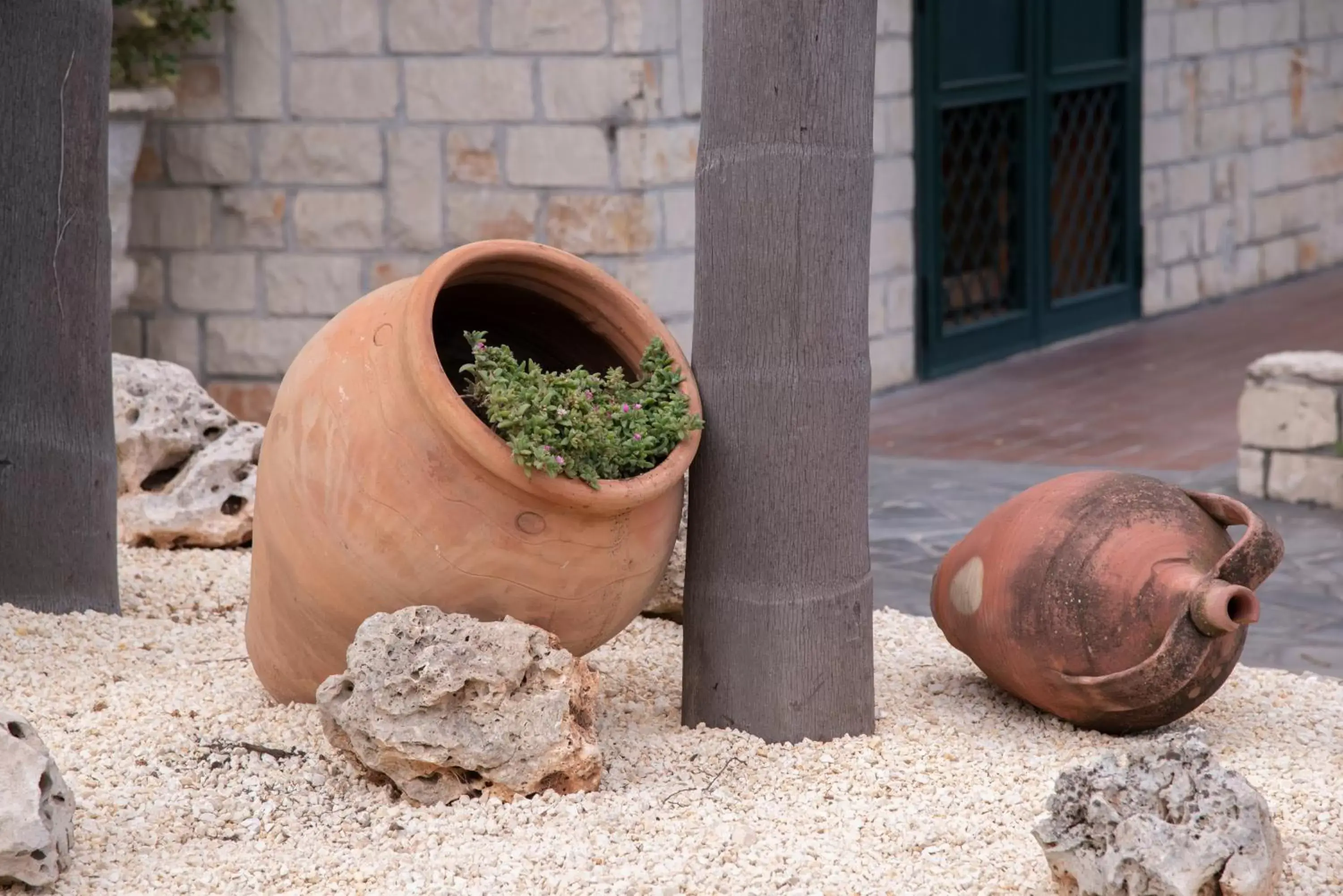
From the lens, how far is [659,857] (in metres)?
2.81

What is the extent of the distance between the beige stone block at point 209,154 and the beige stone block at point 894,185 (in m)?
2.63

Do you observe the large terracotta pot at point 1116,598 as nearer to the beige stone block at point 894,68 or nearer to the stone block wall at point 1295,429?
the stone block wall at point 1295,429

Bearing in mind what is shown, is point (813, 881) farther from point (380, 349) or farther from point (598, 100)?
point (598, 100)

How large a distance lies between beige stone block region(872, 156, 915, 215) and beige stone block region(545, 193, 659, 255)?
1337 millimetres

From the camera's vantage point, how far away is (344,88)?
6723mm

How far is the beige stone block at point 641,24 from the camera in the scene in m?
6.39

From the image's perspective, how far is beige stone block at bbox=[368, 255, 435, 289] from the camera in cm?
677

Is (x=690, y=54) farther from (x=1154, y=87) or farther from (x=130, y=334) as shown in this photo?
(x=1154, y=87)

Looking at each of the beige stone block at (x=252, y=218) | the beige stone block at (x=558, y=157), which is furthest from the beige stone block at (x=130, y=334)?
the beige stone block at (x=558, y=157)

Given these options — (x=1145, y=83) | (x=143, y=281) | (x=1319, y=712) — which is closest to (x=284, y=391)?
(x=1319, y=712)

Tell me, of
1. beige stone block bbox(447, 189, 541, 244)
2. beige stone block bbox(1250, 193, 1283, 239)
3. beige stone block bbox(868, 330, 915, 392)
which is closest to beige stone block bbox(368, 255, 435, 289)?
beige stone block bbox(447, 189, 541, 244)

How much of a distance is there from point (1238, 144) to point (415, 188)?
5.28 metres

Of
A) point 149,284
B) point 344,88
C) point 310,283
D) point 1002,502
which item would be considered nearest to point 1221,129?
point 1002,502

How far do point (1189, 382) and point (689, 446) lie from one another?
5215mm
